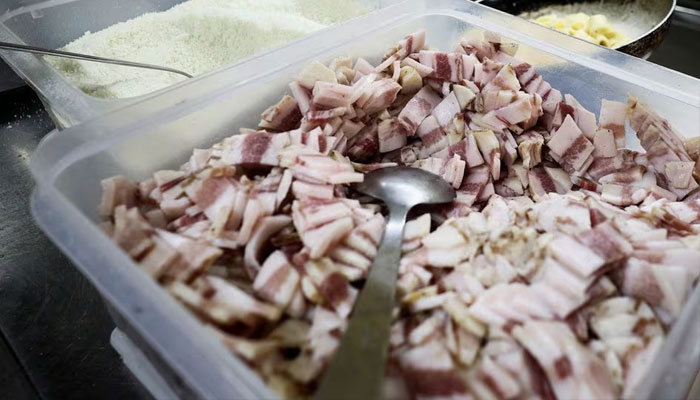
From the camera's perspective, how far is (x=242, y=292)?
604 mm

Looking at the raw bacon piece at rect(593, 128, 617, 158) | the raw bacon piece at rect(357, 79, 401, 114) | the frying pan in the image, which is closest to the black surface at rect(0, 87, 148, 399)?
the raw bacon piece at rect(357, 79, 401, 114)

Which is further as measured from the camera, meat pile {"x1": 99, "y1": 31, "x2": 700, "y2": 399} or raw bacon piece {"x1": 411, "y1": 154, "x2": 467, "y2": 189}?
raw bacon piece {"x1": 411, "y1": 154, "x2": 467, "y2": 189}

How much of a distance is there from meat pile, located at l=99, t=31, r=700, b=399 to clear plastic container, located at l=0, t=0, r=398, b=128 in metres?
0.25

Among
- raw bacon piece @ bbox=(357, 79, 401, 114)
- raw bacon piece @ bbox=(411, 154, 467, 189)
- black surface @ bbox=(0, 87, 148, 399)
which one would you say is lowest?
black surface @ bbox=(0, 87, 148, 399)

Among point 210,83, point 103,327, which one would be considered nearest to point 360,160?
point 210,83

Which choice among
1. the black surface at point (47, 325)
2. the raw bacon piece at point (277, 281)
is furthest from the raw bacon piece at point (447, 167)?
the black surface at point (47, 325)

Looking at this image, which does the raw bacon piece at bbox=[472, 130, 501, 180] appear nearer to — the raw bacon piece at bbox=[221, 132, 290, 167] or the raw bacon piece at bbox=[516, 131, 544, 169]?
the raw bacon piece at bbox=[516, 131, 544, 169]

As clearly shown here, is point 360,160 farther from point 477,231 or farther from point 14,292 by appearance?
point 14,292

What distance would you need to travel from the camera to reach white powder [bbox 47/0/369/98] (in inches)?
46.2

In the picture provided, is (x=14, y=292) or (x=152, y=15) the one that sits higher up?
(x=152, y=15)

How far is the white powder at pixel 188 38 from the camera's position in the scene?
1.17 meters

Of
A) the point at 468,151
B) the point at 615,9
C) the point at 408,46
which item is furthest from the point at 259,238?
the point at 615,9

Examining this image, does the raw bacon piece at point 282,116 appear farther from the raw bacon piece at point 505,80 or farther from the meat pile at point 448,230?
the raw bacon piece at point 505,80

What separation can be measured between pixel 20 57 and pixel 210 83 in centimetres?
50
